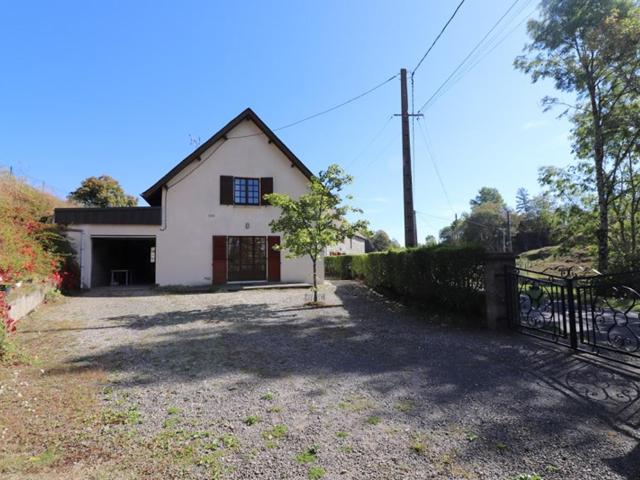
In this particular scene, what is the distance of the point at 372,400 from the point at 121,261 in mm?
19201

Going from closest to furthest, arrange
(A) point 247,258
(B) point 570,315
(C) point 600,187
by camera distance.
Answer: (B) point 570,315 → (C) point 600,187 → (A) point 247,258

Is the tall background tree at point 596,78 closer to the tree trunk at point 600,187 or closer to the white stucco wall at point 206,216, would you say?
the tree trunk at point 600,187

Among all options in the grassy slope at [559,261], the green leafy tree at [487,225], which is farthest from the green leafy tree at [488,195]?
the grassy slope at [559,261]

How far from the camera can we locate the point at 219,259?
14.9 m

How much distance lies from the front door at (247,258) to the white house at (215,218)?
0.04 meters

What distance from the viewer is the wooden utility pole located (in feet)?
35.2

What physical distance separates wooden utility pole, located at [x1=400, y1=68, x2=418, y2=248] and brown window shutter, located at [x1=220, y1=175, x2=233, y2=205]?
761 centimetres

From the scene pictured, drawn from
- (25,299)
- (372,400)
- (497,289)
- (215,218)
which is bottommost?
(372,400)

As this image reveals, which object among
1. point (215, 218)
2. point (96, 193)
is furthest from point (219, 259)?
point (96, 193)

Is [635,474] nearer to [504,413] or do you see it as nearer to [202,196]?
[504,413]

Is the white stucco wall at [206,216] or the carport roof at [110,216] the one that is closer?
the carport roof at [110,216]

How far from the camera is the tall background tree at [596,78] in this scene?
11.4 meters

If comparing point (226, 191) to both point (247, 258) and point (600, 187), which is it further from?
point (600, 187)

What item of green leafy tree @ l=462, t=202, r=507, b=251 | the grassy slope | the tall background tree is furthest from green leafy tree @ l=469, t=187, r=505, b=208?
the tall background tree
